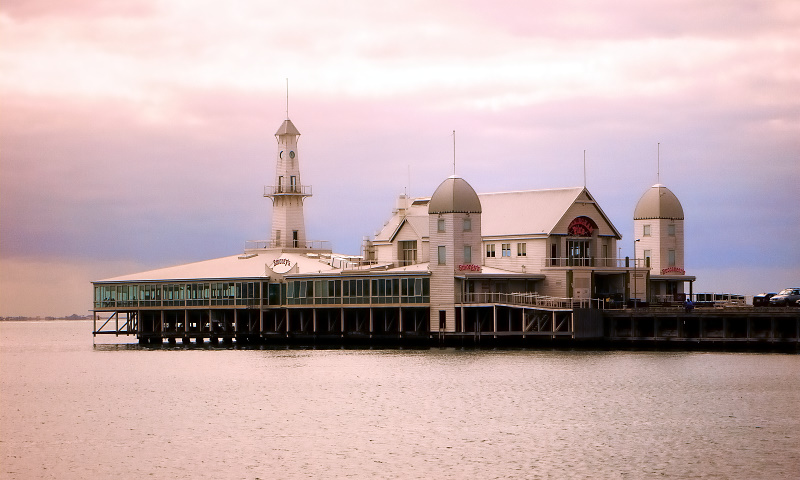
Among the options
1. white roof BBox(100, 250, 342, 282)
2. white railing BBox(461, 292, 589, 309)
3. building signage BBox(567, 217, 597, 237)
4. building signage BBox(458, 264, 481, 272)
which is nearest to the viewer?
white railing BBox(461, 292, 589, 309)

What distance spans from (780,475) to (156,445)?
21539mm

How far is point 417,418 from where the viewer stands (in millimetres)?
54188

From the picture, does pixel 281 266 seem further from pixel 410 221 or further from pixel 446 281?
pixel 446 281

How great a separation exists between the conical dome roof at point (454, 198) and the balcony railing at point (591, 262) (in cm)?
763

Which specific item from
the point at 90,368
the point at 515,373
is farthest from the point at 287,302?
the point at 515,373

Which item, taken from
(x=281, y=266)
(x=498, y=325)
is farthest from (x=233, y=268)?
(x=498, y=325)

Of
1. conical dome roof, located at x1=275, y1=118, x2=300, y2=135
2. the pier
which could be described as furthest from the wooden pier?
conical dome roof, located at x1=275, y1=118, x2=300, y2=135

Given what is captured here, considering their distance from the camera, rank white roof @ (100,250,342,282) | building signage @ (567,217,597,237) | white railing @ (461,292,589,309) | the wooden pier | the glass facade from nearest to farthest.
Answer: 1. the wooden pier
2. white railing @ (461,292,589,309)
3. the glass facade
4. building signage @ (567,217,597,237)
5. white roof @ (100,250,342,282)

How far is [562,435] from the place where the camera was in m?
48.9

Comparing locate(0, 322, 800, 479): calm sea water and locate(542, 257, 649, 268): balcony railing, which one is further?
locate(542, 257, 649, 268): balcony railing

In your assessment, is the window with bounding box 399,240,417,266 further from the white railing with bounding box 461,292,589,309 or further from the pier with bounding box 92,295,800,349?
the white railing with bounding box 461,292,589,309

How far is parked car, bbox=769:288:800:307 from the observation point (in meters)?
88.0

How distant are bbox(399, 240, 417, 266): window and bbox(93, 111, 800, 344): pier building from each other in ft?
0.33

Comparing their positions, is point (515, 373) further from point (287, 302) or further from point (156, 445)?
point (287, 302)
